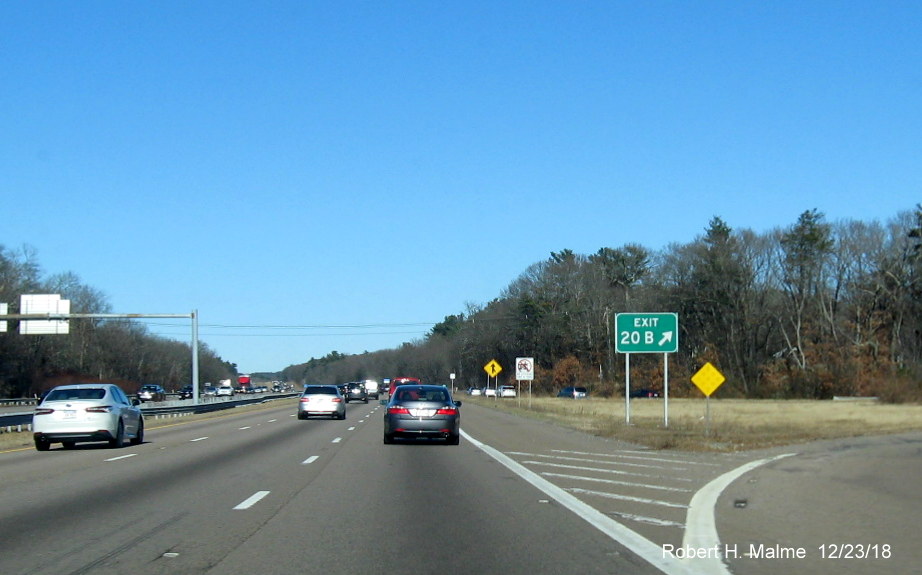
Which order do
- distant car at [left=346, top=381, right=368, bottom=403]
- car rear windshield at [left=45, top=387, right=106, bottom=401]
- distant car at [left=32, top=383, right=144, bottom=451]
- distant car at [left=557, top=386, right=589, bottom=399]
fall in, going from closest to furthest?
distant car at [left=32, top=383, right=144, bottom=451] < car rear windshield at [left=45, top=387, right=106, bottom=401] < distant car at [left=346, top=381, right=368, bottom=403] < distant car at [left=557, top=386, right=589, bottom=399]

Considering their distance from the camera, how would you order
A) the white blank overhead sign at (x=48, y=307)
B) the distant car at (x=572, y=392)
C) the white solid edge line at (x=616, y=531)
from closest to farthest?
the white solid edge line at (x=616, y=531) < the white blank overhead sign at (x=48, y=307) < the distant car at (x=572, y=392)

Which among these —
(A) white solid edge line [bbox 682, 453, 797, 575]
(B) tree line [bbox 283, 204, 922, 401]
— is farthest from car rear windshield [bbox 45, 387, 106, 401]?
(B) tree line [bbox 283, 204, 922, 401]

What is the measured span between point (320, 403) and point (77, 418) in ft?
66.8

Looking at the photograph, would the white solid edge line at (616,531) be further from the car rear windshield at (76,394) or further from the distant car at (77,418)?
the car rear windshield at (76,394)

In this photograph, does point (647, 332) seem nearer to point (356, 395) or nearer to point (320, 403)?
point (320, 403)

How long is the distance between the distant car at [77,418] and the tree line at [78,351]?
4583 centimetres

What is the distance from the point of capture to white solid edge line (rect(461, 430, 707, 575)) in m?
9.05

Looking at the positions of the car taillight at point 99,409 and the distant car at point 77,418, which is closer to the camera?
the distant car at point 77,418

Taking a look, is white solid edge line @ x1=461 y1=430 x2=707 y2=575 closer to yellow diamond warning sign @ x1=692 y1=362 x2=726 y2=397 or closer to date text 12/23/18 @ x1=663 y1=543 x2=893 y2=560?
date text 12/23/18 @ x1=663 y1=543 x2=893 y2=560

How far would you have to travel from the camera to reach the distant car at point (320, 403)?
146 ft

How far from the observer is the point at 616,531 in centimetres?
1105

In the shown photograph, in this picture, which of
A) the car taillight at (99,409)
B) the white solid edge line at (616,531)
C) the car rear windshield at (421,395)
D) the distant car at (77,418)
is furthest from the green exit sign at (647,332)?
the white solid edge line at (616,531)

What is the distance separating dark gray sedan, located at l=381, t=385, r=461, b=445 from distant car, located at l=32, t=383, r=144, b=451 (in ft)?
23.2

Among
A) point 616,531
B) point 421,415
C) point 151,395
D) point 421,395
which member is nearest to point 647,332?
point 421,395
